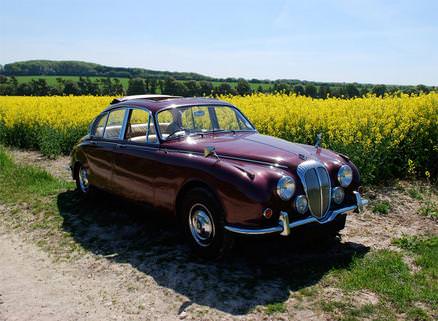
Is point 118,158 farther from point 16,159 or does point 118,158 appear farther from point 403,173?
point 16,159

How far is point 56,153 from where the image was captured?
13773mm

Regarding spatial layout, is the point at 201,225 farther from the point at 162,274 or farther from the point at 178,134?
the point at 178,134

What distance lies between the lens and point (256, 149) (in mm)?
5664

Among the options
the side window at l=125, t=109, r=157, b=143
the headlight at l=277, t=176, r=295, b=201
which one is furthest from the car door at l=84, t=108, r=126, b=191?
the headlight at l=277, t=176, r=295, b=201

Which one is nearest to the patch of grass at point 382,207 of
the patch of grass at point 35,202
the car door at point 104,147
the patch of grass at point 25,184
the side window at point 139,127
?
the side window at point 139,127

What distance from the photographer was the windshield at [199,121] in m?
6.41

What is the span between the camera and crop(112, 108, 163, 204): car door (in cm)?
628

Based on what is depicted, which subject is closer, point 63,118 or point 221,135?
A: point 221,135

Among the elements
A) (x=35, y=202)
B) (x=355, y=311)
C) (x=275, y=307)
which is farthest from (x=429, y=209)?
(x=35, y=202)

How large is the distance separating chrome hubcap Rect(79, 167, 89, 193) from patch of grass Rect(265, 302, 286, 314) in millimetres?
5015

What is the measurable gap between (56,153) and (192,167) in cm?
947

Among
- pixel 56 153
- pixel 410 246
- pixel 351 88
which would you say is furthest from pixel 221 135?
pixel 351 88

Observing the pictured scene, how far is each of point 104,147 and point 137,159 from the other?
118 cm

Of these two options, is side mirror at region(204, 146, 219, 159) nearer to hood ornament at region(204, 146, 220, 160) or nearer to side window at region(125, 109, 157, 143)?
hood ornament at region(204, 146, 220, 160)
